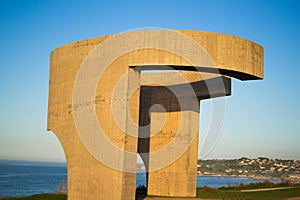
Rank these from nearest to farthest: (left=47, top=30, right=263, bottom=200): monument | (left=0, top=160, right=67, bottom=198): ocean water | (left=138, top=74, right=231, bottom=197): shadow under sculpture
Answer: (left=47, top=30, right=263, bottom=200): monument → (left=138, top=74, right=231, bottom=197): shadow under sculpture → (left=0, top=160, right=67, bottom=198): ocean water

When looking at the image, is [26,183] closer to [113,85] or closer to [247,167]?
[113,85]

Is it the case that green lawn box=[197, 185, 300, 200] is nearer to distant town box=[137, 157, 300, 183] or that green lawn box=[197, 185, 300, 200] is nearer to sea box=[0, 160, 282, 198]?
sea box=[0, 160, 282, 198]

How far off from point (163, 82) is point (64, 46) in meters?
5.24

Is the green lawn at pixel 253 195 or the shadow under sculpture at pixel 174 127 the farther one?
the shadow under sculpture at pixel 174 127

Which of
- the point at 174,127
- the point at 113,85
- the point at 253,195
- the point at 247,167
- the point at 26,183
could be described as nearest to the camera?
the point at 113,85

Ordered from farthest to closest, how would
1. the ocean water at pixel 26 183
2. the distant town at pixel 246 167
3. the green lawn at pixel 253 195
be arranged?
1. the distant town at pixel 246 167
2. the ocean water at pixel 26 183
3. the green lawn at pixel 253 195

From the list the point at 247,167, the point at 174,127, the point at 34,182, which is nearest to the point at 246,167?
the point at 247,167

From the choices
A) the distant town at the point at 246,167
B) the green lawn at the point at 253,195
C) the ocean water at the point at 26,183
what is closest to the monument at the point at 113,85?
the green lawn at the point at 253,195

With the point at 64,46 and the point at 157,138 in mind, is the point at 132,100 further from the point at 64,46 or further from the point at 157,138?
the point at 157,138

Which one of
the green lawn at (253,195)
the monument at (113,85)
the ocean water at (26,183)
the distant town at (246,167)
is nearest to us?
the monument at (113,85)

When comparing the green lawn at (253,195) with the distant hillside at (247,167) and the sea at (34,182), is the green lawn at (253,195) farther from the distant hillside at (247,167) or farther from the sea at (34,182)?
the distant hillside at (247,167)

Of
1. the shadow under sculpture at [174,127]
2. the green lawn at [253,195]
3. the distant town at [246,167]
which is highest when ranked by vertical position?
the shadow under sculpture at [174,127]

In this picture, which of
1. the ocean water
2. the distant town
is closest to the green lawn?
the ocean water

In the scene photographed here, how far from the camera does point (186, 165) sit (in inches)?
605
